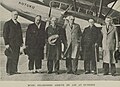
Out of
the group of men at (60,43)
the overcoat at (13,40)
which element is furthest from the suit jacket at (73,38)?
the overcoat at (13,40)

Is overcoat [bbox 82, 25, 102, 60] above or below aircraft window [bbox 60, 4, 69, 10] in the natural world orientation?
below

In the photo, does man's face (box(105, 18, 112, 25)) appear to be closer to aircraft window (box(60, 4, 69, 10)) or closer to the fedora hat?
aircraft window (box(60, 4, 69, 10))

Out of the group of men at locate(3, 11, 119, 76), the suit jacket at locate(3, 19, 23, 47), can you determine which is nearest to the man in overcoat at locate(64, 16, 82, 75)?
the group of men at locate(3, 11, 119, 76)

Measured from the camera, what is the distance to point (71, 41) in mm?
575

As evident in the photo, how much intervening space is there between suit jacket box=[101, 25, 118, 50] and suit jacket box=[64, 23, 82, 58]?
0.06 meters

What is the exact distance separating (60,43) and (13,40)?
0.11m

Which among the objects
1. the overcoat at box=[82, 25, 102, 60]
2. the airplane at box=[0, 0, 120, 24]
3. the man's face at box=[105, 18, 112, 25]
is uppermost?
the airplane at box=[0, 0, 120, 24]

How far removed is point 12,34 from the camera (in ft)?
1.85

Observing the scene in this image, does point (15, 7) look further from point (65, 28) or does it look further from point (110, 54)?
point (110, 54)

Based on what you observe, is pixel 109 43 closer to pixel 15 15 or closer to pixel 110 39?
pixel 110 39

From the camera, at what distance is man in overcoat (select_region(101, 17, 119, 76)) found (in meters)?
0.58

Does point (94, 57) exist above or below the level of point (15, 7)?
below

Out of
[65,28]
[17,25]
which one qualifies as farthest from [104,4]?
[17,25]
